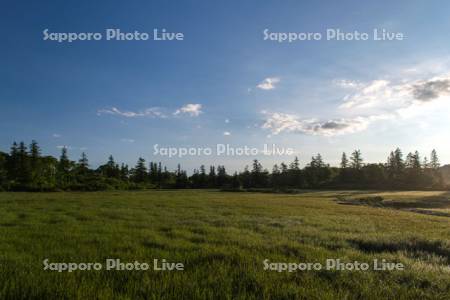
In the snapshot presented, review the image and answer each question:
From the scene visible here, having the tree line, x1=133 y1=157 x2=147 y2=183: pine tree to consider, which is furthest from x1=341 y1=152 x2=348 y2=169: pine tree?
x1=133 y1=157 x2=147 y2=183: pine tree

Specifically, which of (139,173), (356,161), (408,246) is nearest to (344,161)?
(356,161)

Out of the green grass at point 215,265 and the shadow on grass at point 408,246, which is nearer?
the green grass at point 215,265

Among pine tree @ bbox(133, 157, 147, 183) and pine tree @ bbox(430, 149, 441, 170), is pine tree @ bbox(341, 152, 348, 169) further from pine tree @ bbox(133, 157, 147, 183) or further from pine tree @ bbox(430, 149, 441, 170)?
pine tree @ bbox(133, 157, 147, 183)

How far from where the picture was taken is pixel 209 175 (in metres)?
128

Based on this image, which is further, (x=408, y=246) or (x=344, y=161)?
(x=344, y=161)

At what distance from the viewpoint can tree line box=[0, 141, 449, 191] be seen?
7788 centimetres

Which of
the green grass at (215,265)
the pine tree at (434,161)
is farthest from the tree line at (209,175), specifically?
the green grass at (215,265)

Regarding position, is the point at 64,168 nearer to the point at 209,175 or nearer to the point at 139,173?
the point at 139,173

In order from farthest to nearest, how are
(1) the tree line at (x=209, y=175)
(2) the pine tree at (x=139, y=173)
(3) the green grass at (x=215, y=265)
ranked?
(2) the pine tree at (x=139, y=173) < (1) the tree line at (x=209, y=175) < (3) the green grass at (x=215, y=265)

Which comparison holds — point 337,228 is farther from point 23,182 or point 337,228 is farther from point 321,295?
point 23,182

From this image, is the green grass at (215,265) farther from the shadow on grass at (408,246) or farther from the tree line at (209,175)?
the tree line at (209,175)

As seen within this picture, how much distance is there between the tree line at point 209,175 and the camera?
77.9 m

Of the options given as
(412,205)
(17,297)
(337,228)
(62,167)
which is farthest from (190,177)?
(17,297)

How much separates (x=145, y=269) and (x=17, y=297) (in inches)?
103
